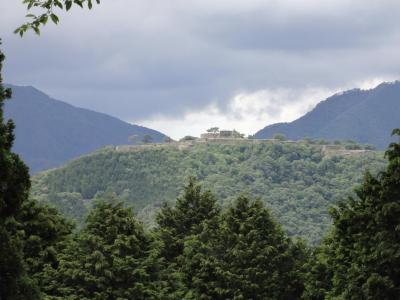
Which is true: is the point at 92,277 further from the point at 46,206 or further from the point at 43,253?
the point at 46,206

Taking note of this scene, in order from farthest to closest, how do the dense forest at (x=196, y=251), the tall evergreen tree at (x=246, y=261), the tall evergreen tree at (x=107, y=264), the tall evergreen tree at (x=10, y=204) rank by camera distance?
the tall evergreen tree at (x=246, y=261)
the tall evergreen tree at (x=107, y=264)
the dense forest at (x=196, y=251)
the tall evergreen tree at (x=10, y=204)

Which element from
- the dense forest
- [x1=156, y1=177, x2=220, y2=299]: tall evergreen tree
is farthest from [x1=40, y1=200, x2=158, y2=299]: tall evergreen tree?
[x1=156, y1=177, x2=220, y2=299]: tall evergreen tree

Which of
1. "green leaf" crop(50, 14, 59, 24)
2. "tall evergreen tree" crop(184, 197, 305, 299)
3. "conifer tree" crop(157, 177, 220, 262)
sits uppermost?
"green leaf" crop(50, 14, 59, 24)

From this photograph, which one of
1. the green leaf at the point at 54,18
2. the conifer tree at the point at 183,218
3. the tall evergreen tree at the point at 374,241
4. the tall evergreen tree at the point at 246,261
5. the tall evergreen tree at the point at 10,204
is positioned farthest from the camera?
the conifer tree at the point at 183,218

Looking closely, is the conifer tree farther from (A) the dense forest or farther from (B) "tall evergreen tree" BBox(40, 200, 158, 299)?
(B) "tall evergreen tree" BBox(40, 200, 158, 299)

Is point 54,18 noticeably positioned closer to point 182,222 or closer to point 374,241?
point 374,241

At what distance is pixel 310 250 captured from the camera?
6156 centimetres

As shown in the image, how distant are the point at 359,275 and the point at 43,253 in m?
17.4

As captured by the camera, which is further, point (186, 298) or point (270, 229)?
point (270, 229)

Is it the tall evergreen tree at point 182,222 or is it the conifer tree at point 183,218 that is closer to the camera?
the tall evergreen tree at point 182,222

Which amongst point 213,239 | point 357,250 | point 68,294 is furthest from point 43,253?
point 357,250

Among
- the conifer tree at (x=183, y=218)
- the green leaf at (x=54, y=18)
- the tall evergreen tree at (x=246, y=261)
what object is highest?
the green leaf at (x=54, y=18)

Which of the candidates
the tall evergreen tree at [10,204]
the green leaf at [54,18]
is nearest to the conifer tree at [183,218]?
the tall evergreen tree at [10,204]

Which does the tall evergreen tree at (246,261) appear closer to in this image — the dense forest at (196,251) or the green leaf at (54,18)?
the dense forest at (196,251)
